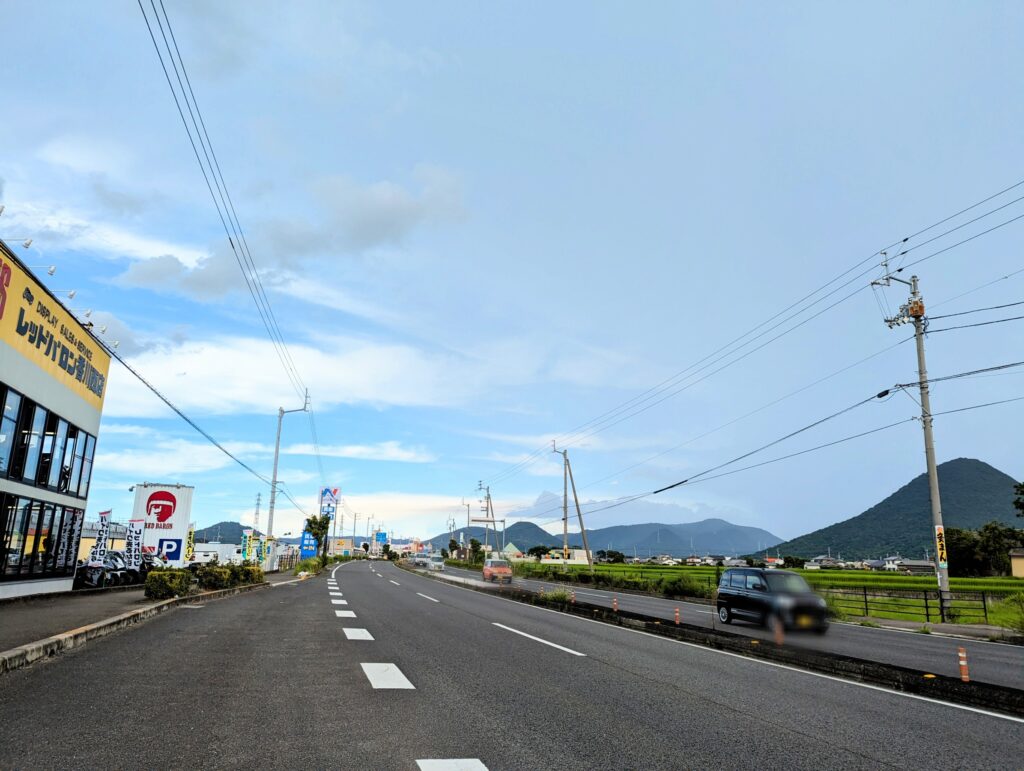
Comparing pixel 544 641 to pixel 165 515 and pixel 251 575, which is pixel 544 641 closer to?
pixel 251 575

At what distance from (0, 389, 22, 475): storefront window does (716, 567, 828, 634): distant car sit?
2161cm

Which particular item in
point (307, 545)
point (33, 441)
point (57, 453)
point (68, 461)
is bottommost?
point (307, 545)

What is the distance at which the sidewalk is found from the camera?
9.91 metres

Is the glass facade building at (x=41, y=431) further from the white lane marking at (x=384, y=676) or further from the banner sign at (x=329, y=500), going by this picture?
the banner sign at (x=329, y=500)

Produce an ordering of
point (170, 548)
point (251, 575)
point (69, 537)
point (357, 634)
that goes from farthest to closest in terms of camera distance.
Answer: point (170, 548) → point (251, 575) → point (69, 537) → point (357, 634)

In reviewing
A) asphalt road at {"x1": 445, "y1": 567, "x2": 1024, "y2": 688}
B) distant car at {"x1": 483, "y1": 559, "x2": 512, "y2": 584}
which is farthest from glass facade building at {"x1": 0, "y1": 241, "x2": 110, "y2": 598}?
distant car at {"x1": 483, "y1": 559, "x2": 512, "y2": 584}

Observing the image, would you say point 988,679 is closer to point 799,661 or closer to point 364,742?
point 799,661

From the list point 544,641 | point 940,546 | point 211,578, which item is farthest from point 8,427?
point 940,546

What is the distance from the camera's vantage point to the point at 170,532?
1649 inches

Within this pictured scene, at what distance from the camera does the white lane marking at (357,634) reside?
12039 millimetres

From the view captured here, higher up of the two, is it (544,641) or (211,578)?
(211,578)

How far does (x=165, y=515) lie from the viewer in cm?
4209

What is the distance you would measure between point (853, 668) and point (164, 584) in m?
17.7

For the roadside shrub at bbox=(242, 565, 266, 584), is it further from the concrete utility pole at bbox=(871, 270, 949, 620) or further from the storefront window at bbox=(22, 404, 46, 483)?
the concrete utility pole at bbox=(871, 270, 949, 620)
